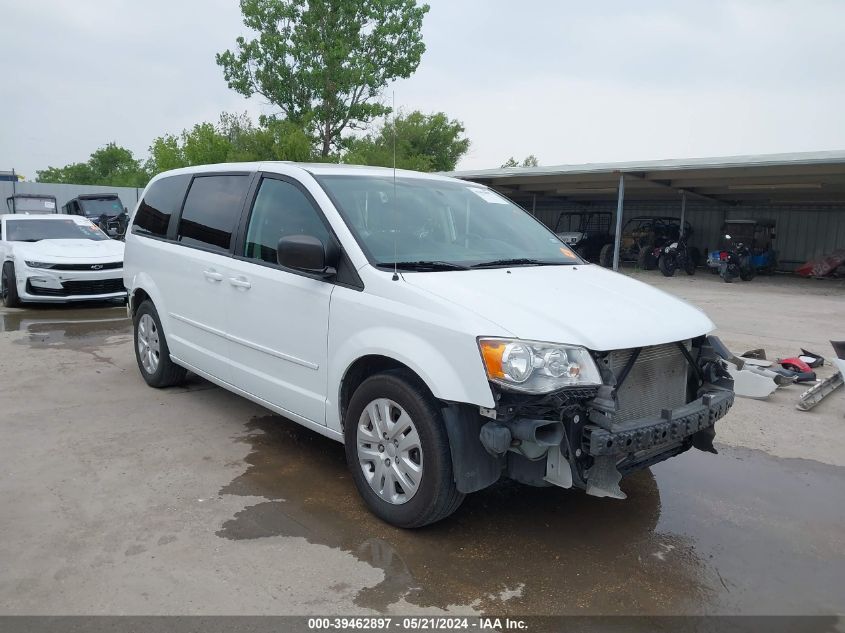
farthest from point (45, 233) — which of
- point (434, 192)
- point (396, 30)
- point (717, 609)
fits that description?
point (396, 30)

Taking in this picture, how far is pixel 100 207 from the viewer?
22.7 metres

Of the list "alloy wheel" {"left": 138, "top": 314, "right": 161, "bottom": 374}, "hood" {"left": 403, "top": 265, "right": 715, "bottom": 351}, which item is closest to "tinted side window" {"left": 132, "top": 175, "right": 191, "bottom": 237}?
"alloy wheel" {"left": 138, "top": 314, "right": 161, "bottom": 374}

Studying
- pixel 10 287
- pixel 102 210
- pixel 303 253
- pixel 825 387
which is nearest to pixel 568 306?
pixel 303 253

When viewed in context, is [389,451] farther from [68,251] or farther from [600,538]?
[68,251]

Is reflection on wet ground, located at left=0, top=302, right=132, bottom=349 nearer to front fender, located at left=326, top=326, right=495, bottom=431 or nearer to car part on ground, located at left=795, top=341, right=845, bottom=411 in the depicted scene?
front fender, located at left=326, top=326, right=495, bottom=431

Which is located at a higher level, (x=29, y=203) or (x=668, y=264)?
(x=29, y=203)

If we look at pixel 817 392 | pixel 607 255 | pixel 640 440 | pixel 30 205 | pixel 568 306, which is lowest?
pixel 817 392

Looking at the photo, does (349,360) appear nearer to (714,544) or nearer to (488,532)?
(488,532)

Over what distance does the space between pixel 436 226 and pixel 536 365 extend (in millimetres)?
1454

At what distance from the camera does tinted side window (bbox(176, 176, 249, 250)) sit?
470cm

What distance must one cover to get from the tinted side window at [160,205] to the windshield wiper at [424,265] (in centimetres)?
262

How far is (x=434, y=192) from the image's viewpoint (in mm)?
4469

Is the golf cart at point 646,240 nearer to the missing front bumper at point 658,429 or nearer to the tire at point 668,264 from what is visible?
the tire at point 668,264

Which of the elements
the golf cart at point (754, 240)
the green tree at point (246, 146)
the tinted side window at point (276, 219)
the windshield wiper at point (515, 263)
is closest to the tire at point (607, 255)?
the golf cart at point (754, 240)
